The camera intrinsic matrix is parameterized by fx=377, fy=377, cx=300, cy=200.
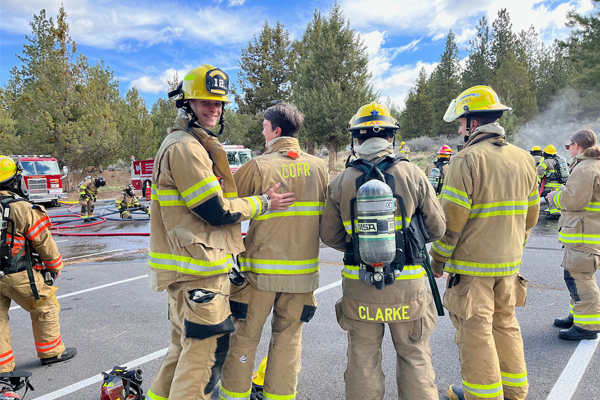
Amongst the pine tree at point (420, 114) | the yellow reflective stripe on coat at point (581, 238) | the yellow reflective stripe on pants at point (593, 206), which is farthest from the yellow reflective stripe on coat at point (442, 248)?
the pine tree at point (420, 114)

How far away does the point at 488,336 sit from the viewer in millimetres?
2518

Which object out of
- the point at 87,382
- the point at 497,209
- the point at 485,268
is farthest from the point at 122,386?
the point at 497,209

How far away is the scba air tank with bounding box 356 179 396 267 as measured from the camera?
83.0 inches

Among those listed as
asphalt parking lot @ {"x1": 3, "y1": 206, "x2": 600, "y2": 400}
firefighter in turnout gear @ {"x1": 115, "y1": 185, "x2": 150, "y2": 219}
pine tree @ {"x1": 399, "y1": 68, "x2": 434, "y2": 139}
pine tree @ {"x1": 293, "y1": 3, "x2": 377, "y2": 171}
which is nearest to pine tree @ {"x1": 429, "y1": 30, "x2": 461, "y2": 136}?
pine tree @ {"x1": 399, "y1": 68, "x2": 434, "y2": 139}

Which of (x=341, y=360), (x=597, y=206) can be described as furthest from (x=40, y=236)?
(x=597, y=206)

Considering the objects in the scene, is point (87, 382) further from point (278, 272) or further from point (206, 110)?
point (206, 110)

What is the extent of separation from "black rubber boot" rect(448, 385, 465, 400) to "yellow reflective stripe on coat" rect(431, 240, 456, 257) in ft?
3.33

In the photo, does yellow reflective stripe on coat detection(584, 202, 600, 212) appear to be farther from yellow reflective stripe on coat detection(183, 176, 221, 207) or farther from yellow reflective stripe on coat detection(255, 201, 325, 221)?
yellow reflective stripe on coat detection(183, 176, 221, 207)

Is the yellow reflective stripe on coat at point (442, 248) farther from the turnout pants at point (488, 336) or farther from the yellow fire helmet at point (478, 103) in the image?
the yellow fire helmet at point (478, 103)

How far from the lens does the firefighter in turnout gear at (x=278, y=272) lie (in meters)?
2.49

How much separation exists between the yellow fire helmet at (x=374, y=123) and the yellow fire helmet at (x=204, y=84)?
2.92ft

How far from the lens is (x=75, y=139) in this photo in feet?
79.4

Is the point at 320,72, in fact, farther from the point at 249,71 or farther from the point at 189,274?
the point at 189,274

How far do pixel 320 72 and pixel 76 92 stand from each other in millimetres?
16535
